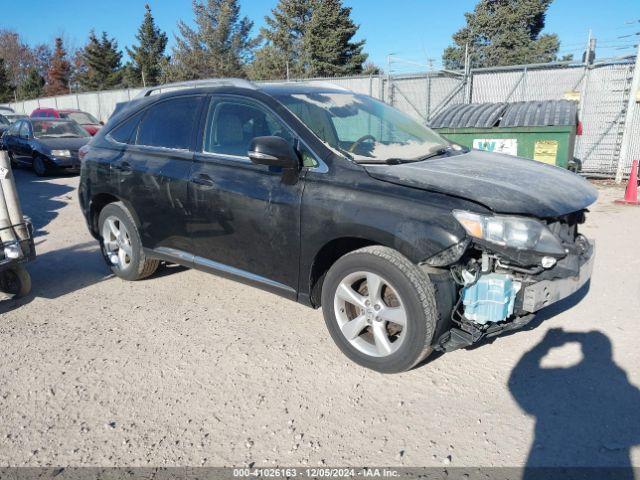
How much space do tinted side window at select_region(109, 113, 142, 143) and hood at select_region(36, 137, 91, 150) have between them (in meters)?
8.68

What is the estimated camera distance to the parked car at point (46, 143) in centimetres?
1221

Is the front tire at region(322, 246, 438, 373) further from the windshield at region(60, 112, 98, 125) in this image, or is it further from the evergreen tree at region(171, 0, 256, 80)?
the evergreen tree at region(171, 0, 256, 80)

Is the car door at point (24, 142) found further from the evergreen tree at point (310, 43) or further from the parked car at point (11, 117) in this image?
the evergreen tree at point (310, 43)

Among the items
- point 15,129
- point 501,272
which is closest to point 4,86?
point 15,129

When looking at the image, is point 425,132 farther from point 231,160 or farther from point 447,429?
point 447,429

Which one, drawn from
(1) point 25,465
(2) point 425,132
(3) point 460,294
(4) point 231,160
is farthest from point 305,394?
(2) point 425,132

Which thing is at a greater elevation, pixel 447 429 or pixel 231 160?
pixel 231 160

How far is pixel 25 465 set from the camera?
2465 millimetres

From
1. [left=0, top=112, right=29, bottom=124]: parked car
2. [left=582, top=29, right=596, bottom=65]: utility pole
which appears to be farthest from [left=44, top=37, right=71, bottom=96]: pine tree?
[left=582, top=29, right=596, bottom=65]: utility pole

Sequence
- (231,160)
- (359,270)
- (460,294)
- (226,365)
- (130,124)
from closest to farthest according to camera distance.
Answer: (460,294) < (359,270) < (226,365) < (231,160) < (130,124)

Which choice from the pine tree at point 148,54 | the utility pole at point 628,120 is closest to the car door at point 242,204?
the utility pole at point 628,120

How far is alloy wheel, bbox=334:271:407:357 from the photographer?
3033 mm

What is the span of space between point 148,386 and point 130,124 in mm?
2694

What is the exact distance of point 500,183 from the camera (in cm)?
305
